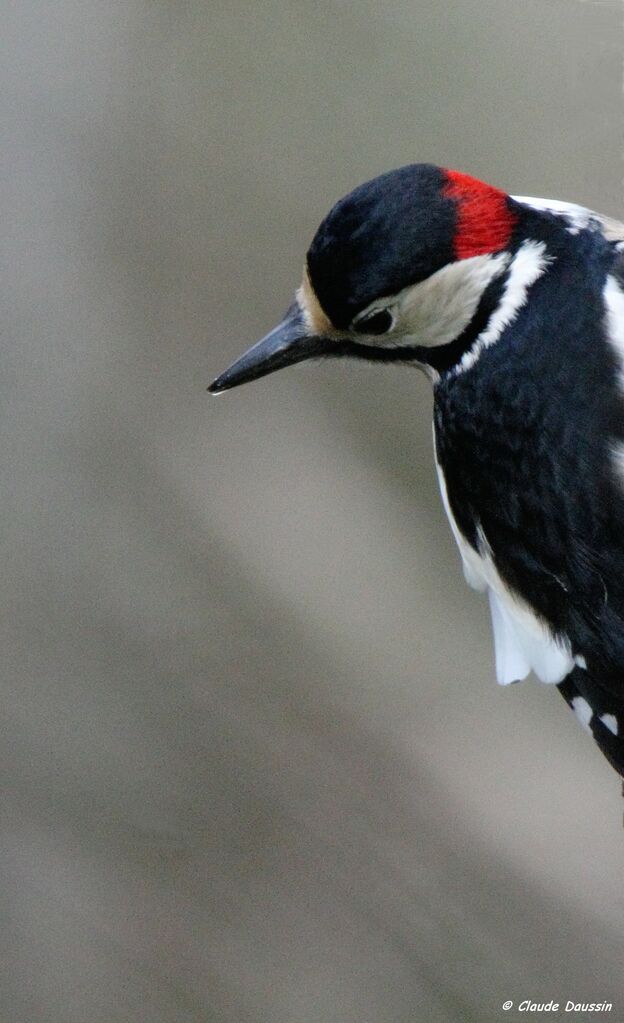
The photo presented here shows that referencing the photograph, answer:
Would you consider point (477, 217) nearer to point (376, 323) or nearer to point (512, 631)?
point (376, 323)

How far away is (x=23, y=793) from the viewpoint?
259 cm

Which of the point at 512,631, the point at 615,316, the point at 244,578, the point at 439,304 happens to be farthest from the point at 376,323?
the point at 244,578

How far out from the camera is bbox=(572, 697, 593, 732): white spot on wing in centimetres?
167

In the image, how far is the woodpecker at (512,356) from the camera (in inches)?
57.5

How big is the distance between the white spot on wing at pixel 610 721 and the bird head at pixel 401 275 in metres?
0.48

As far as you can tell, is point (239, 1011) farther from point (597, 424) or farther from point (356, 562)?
point (597, 424)

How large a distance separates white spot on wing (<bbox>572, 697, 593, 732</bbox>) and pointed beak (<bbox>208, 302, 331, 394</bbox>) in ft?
1.82

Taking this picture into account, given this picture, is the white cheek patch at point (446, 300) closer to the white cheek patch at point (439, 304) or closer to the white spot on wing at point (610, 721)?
the white cheek patch at point (439, 304)

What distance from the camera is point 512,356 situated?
5.00 ft

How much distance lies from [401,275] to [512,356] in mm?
170

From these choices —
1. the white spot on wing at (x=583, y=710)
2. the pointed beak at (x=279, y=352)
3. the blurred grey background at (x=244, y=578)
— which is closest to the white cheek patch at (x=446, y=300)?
the pointed beak at (x=279, y=352)

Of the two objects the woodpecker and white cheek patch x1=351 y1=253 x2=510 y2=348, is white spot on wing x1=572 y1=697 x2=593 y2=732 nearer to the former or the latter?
the woodpecker

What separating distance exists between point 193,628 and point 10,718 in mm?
413

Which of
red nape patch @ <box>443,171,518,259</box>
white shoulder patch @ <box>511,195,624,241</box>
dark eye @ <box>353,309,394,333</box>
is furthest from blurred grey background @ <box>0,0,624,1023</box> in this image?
dark eye @ <box>353,309,394,333</box>
